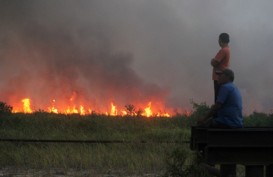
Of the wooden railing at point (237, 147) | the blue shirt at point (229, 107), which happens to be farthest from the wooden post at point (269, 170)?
the blue shirt at point (229, 107)

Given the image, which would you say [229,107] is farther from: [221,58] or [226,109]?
[221,58]

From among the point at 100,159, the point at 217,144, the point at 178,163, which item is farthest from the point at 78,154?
the point at 217,144

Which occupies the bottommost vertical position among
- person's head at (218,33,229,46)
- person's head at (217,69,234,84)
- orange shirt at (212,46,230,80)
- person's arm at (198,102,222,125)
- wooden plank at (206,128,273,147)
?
wooden plank at (206,128,273,147)

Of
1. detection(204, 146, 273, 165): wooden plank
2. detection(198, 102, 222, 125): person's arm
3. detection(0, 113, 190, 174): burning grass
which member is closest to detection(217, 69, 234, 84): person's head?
detection(198, 102, 222, 125): person's arm

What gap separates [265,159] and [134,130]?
1566cm

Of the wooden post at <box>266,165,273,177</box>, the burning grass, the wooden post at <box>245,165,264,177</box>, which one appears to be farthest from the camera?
the burning grass

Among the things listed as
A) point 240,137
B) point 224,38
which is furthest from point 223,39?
point 240,137

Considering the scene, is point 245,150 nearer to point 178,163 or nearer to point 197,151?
point 197,151

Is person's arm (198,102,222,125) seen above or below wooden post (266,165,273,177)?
above

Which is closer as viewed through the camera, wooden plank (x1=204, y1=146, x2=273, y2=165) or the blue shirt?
wooden plank (x1=204, y1=146, x2=273, y2=165)

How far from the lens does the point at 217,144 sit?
26.8ft

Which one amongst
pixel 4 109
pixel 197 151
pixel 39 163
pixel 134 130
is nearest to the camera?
pixel 197 151

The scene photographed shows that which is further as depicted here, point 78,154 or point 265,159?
point 78,154

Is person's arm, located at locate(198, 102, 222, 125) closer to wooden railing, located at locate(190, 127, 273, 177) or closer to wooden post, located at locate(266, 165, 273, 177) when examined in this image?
wooden railing, located at locate(190, 127, 273, 177)
